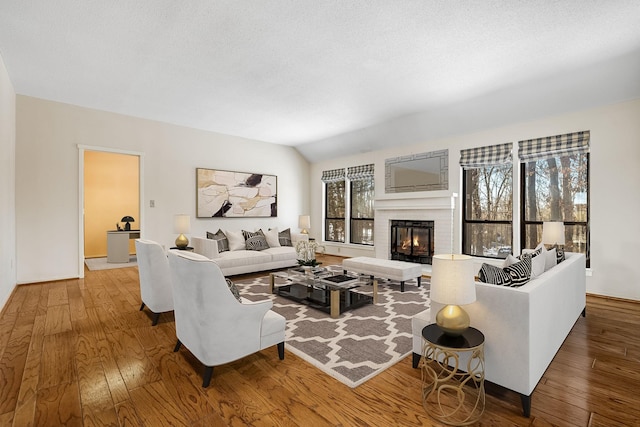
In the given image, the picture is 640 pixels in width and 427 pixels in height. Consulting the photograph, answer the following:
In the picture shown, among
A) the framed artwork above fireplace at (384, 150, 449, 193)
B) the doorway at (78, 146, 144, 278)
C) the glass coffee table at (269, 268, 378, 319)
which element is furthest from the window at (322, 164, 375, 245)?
the doorway at (78, 146, 144, 278)

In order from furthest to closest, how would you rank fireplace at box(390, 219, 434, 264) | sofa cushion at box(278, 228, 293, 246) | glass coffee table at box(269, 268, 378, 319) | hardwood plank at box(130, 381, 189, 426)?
sofa cushion at box(278, 228, 293, 246)
fireplace at box(390, 219, 434, 264)
glass coffee table at box(269, 268, 378, 319)
hardwood plank at box(130, 381, 189, 426)

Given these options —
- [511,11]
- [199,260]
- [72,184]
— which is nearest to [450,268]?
[199,260]

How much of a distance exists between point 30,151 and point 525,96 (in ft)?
24.5

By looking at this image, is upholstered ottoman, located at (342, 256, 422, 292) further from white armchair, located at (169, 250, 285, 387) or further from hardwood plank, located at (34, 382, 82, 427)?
hardwood plank, located at (34, 382, 82, 427)

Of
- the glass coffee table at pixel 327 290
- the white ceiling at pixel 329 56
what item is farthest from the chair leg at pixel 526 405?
the white ceiling at pixel 329 56

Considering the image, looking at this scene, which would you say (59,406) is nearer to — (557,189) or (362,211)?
(557,189)

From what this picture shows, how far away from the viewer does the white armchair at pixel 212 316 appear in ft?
6.52

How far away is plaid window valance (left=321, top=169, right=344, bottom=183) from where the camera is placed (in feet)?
25.6

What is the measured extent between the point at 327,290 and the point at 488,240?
3.17 metres

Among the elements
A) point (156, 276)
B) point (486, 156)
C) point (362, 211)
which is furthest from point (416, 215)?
point (156, 276)

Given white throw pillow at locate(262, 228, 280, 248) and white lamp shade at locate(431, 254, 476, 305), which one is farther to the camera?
white throw pillow at locate(262, 228, 280, 248)

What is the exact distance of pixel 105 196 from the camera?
817 cm

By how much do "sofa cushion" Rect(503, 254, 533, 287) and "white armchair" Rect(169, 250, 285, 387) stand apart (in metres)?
1.72

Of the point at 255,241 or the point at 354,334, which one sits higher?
the point at 255,241
